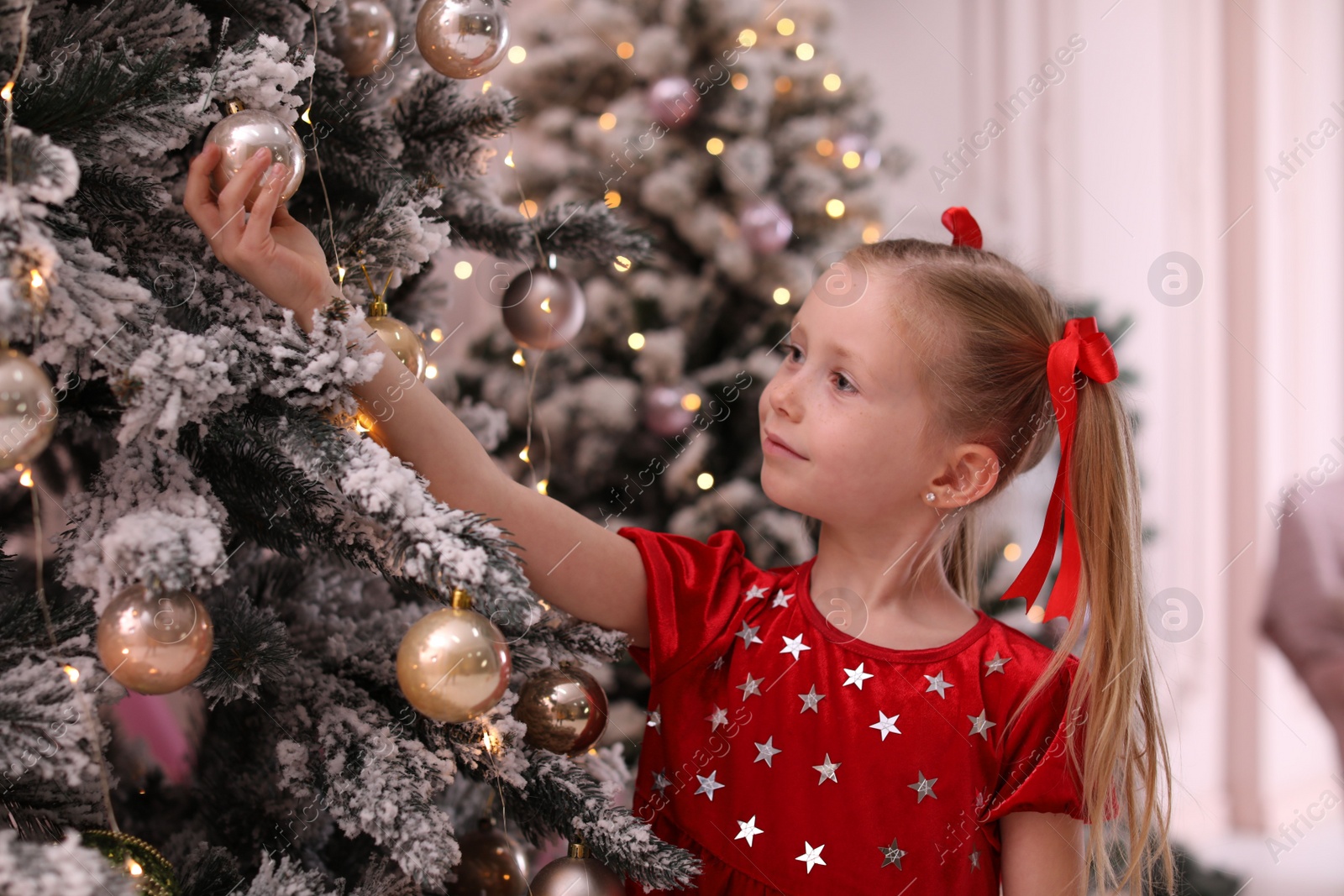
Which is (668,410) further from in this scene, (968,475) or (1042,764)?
(1042,764)

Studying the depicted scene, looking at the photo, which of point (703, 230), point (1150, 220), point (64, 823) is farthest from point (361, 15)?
point (1150, 220)

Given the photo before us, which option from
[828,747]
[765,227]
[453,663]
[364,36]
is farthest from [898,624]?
[765,227]

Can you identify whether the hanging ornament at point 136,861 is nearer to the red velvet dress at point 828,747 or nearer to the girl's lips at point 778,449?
the red velvet dress at point 828,747

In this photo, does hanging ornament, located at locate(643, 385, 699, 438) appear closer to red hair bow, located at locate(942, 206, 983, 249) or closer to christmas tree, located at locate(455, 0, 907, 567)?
christmas tree, located at locate(455, 0, 907, 567)

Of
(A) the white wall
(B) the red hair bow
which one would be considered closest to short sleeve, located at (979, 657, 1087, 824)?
(B) the red hair bow

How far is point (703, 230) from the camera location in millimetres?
1759

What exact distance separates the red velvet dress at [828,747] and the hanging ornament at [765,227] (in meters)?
0.97

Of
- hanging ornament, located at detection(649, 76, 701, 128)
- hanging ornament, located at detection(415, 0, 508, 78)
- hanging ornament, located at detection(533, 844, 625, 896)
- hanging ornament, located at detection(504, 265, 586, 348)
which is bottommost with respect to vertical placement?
hanging ornament, located at detection(533, 844, 625, 896)

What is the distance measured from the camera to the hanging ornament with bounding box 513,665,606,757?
0.73 meters

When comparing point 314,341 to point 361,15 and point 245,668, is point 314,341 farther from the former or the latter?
point 361,15

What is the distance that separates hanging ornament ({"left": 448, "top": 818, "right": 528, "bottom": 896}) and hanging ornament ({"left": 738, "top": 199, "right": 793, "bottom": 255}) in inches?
47.0

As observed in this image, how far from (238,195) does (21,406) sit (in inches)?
6.9

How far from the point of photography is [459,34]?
0.68 m

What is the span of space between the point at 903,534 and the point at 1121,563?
193 millimetres
